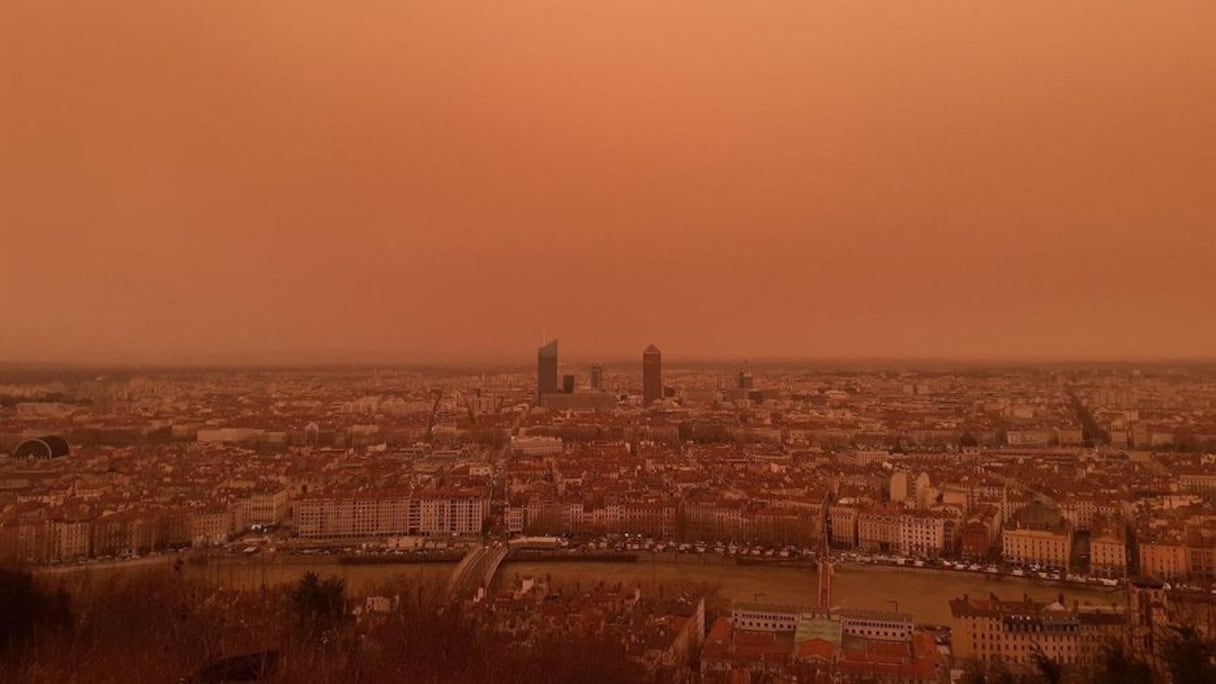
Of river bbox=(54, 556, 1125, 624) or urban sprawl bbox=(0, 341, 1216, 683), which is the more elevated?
urban sprawl bbox=(0, 341, 1216, 683)

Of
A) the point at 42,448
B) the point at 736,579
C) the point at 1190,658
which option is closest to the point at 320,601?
the point at 736,579

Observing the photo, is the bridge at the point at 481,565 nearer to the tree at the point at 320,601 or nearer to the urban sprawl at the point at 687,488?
the urban sprawl at the point at 687,488

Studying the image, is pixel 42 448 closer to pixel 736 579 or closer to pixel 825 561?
pixel 736 579

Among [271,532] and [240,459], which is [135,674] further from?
[240,459]

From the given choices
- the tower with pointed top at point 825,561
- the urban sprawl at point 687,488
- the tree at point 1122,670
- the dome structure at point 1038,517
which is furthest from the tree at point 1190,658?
the dome structure at point 1038,517

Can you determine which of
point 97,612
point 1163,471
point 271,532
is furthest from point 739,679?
point 1163,471

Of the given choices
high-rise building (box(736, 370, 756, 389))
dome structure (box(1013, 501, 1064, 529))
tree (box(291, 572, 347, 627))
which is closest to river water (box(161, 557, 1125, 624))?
A: tree (box(291, 572, 347, 627))

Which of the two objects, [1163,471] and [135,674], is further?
[1163,471]

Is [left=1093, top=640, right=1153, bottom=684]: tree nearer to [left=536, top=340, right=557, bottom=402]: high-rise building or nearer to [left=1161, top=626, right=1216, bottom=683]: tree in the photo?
[left=1161, top=626, right=1216, bottom=683]: tree
